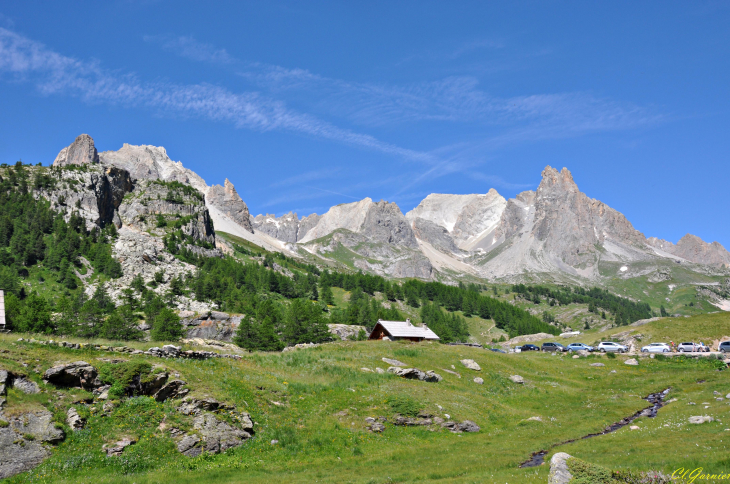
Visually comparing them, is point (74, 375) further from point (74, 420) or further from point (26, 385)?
point (74, 420)

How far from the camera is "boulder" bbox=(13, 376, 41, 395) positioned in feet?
78.8

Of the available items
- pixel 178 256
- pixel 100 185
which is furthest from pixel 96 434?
pixel 100 185

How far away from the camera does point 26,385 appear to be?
2436 centimetres

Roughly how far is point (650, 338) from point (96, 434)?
111912 mm

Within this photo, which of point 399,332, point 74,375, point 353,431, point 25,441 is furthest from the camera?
point 399,332

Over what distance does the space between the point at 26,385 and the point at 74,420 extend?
3.51m

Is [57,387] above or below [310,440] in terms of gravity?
above

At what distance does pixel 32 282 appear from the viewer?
114 metres

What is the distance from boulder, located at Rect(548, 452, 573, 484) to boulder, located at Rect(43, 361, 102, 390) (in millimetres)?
26393

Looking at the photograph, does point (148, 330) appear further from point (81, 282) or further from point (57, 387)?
point (57, 387)

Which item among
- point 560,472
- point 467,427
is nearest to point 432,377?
point 467,427

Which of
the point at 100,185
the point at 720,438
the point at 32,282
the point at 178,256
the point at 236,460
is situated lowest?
the point at 236,460

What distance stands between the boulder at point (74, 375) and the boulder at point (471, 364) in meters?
44.3

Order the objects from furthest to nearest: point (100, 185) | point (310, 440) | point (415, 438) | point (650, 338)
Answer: point (100, 185) < point (650, 338) < point (415, 438) < point (310, 440)
